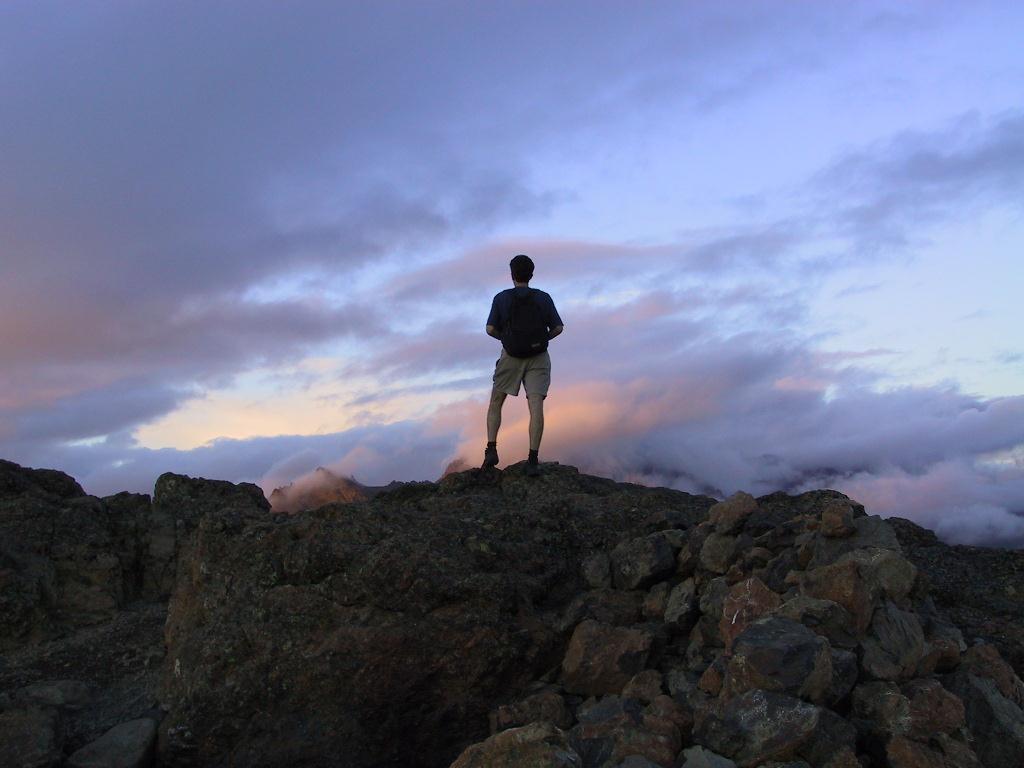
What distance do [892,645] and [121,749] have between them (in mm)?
7068

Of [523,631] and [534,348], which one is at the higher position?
[534,348]

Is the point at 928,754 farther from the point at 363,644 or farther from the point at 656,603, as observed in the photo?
the point at 363,644

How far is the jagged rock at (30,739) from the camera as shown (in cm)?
802

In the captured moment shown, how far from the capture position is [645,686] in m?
7.44

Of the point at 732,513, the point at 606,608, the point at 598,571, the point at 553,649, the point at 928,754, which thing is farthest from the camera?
the point at 598,571

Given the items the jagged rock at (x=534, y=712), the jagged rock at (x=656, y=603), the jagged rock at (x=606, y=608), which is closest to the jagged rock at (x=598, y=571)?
the jagged rock at (x=606, y=608)

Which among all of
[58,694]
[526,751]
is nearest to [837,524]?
[526,751]

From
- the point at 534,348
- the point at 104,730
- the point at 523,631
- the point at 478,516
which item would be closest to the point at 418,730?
the point at 523,631

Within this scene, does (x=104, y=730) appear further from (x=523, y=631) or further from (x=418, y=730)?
(x=523, y=631)

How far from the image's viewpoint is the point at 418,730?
26.8 ft

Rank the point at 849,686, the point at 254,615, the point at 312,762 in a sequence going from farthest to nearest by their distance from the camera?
the point at 254,615, the point at 312,762, the point at 849,686

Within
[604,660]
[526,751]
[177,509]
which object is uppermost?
[177,509]

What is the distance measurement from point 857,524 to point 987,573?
7.28ft

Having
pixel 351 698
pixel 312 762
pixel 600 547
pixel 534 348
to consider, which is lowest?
pixel 312 762
